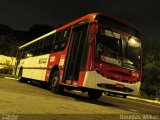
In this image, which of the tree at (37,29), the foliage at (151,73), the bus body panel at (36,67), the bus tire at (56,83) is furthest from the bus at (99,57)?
the tree at (37,29)

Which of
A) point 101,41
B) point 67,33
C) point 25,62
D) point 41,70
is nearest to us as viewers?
point 101,41

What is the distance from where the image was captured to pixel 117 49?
13.3m

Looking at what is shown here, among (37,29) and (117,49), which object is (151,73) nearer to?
(117,49)

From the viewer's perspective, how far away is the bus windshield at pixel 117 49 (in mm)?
12805

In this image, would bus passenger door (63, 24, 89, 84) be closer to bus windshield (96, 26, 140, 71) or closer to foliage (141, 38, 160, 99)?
bus windshield (96, 26, 140, 71)

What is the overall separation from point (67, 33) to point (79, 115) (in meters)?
8.50

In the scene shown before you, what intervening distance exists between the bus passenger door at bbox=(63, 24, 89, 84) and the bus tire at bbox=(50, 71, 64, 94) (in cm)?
84

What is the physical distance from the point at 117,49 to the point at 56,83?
153 inches

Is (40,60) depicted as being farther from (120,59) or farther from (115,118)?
(115,118)

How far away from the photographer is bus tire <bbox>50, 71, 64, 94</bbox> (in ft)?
50.1

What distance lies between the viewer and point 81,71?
513 inches

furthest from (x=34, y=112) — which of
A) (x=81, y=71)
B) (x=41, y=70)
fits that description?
(x=41, y=70)

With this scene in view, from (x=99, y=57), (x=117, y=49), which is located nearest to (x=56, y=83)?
(x=99, y=57)

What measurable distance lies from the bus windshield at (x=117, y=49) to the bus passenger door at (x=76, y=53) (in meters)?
0.65
